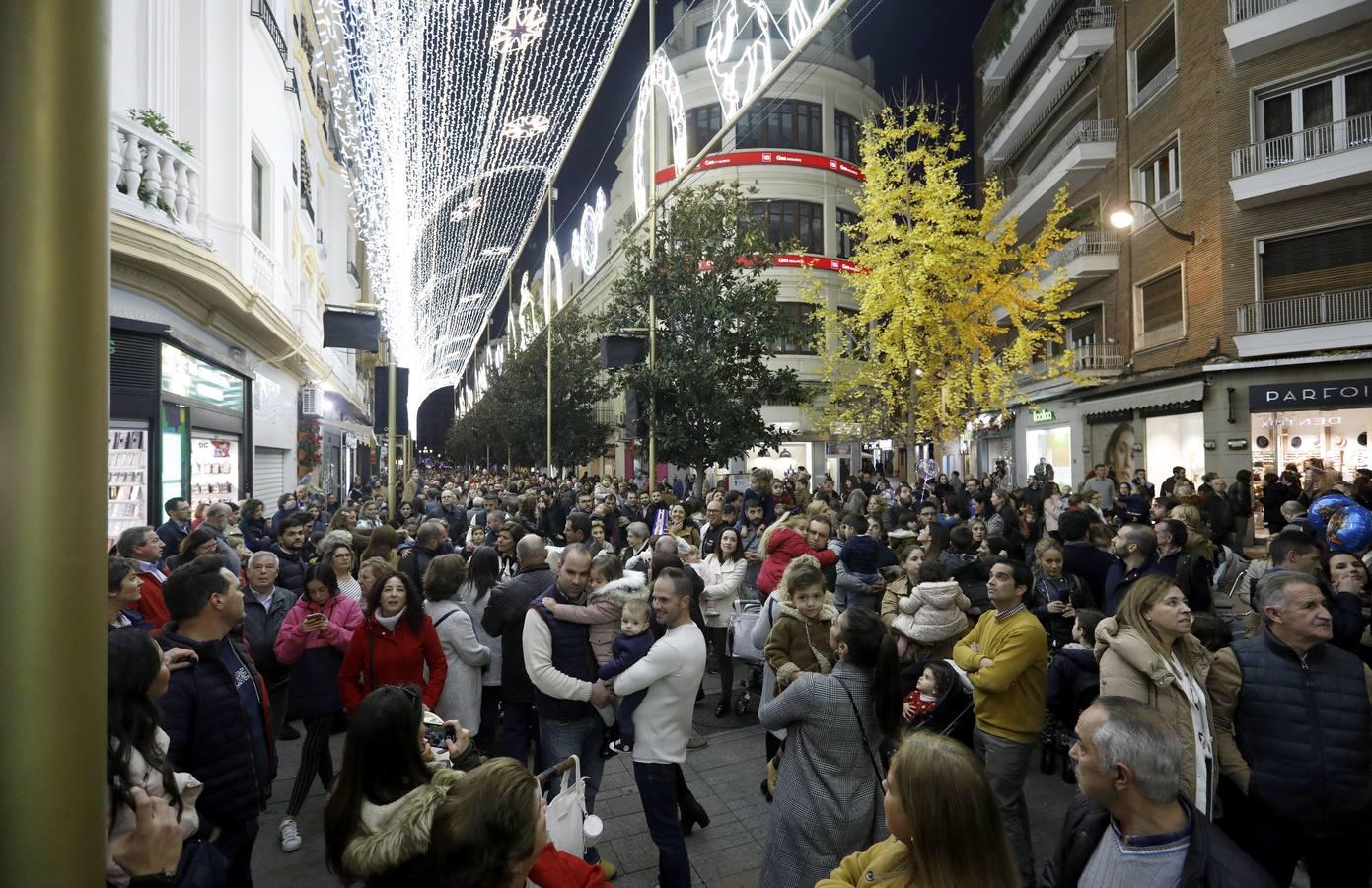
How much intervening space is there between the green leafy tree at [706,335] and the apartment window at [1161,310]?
11434 millimetres

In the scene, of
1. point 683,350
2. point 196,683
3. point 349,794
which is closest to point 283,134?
point 683,350

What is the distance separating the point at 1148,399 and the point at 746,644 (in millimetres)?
19586

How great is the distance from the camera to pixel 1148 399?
21.5m

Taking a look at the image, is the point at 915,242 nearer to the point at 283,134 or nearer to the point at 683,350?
the point at 683,350

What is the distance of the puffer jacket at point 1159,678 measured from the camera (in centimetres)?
321

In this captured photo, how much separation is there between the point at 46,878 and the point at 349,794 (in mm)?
1768

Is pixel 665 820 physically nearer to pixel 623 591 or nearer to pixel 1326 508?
pixel 623 591

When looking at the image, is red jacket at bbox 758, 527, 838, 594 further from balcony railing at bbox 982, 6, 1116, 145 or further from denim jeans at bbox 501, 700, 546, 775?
balcony railing at bbox 982, 6, 1116, 145

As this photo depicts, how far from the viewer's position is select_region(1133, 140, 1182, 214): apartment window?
21078 millimetres

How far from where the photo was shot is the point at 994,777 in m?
4.07

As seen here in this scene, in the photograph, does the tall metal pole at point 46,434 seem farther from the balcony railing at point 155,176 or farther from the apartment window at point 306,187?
the apartment window at point 306,187

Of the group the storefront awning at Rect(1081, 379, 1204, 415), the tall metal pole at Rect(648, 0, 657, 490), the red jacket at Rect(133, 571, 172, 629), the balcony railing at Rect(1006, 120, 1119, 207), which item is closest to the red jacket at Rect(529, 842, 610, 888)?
the red jacket at Rect(133, 571, 172, 629)

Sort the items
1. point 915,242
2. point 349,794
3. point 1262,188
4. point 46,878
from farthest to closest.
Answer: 1. point 915,242
2. point 1262,188
3. point 349,794
4. point 46,878

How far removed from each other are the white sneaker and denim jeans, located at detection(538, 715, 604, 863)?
1.75 meters
